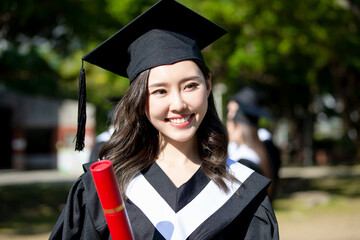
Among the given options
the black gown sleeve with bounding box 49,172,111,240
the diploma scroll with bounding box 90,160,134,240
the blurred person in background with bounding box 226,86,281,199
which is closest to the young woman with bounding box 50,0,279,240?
the black gown sleeve with bounding box 49,172,111,240

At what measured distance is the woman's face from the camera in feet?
5.90

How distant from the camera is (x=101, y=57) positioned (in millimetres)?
2012

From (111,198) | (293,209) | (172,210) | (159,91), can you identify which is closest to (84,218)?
(172,210)

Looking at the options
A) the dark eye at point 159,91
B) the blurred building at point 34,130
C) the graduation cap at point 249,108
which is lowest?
the dark eye at point 159,91

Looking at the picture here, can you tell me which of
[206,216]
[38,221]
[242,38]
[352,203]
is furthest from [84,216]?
[242,38]

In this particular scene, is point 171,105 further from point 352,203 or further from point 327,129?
point 327,129

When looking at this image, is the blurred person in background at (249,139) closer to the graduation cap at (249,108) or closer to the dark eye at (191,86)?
the graduation cap at (249,108)

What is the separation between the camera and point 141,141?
6.58 feet

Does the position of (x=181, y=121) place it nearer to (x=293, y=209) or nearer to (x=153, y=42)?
(x=153, y=42)

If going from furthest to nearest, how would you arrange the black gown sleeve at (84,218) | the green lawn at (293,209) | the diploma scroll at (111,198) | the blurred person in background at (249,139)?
the green lawn at (293,209), the blurred person in background at (249,139), the black gown sleeve at (84,218), the diploma scroll at (111,198)

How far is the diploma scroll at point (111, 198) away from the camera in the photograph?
1.39 meters

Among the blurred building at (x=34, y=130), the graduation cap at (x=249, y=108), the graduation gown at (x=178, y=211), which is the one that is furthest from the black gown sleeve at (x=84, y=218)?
the blurred building at (x=34, y=130)

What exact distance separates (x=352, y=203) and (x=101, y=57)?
9.56m

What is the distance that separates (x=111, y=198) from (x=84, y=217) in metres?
0.46
